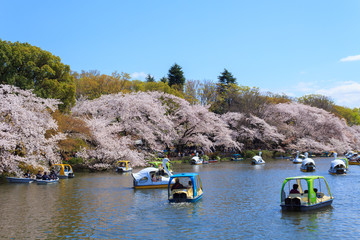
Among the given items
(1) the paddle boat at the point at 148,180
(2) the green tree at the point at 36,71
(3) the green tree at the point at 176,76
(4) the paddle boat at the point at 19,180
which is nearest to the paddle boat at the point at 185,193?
(1) the paddle boat at the point at 148,180

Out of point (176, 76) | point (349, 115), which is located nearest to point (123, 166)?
point (176, 76)

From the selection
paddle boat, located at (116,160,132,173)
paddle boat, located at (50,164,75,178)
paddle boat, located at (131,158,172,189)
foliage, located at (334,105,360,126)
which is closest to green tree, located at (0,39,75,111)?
paddle boat, located at (116,160,132,173)

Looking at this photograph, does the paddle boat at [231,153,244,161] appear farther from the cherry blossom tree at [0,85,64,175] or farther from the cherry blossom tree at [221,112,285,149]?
the cherry blossom tree at [0,85,64,175]

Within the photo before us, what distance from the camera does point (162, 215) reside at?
24.3m

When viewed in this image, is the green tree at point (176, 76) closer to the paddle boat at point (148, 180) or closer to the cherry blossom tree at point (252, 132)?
the cherry blossom tree at point (252, 132)

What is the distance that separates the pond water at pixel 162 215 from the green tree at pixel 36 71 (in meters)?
22.2

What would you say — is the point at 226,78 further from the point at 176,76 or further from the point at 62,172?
the point at 62,172

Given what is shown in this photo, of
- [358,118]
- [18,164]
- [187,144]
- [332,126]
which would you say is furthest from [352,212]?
[358,118]

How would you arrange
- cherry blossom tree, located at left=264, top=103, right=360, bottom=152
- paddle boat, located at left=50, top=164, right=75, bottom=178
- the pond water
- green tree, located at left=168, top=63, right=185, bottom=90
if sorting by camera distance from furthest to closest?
green tree, located at left=168, top=63, right=185, bottom=90
cherry blossom tree, located at left=264, top=103, right=360, bottom=152
paddle boat, located at left=50, top=164, right=75, bottom=178
the pond water

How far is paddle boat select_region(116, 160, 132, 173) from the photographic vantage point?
52.6 meters

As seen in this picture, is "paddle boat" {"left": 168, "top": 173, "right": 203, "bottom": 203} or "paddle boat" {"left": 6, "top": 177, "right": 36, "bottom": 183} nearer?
"paddle boat" {"left": 168, "top": 173, "right": 203, "bottom": 203}

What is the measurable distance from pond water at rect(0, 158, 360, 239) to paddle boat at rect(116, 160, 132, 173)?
15.5 metres

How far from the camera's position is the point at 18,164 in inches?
1612

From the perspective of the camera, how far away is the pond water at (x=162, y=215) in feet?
65.9
